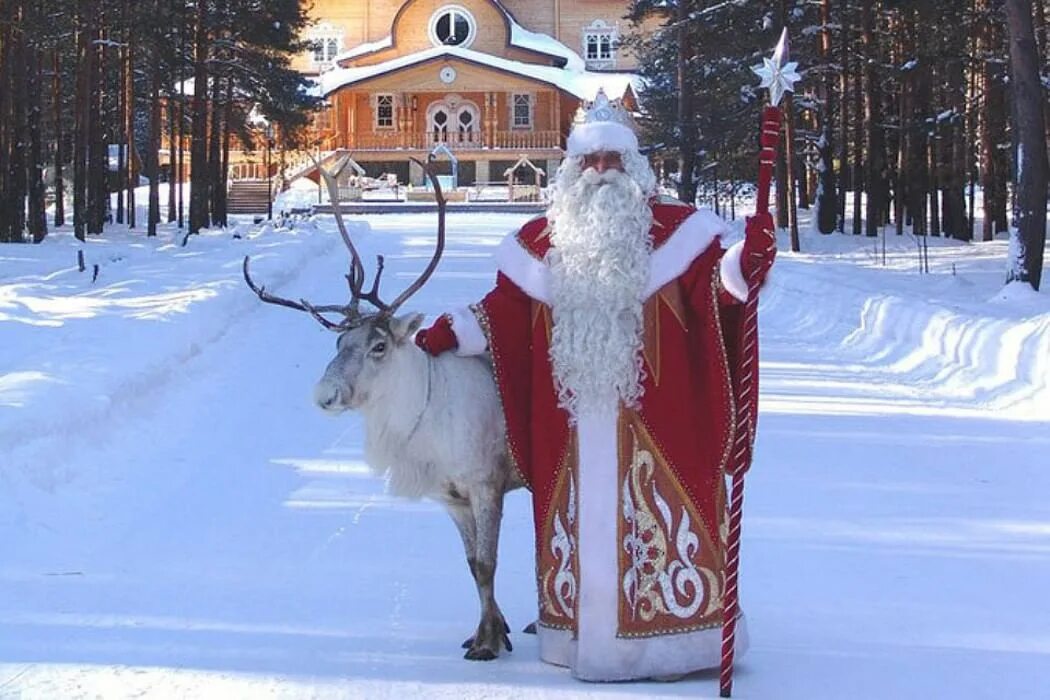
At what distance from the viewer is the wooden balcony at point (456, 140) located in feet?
257

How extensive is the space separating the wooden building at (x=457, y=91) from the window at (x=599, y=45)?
800 mm

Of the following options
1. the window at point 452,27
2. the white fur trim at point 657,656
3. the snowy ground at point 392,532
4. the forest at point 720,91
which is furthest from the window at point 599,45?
the white fur trim at point 657,656

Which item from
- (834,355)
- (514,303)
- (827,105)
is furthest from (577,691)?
(827,105)

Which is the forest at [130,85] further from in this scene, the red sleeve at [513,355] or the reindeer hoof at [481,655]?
the reindeer hoof at [481,655]

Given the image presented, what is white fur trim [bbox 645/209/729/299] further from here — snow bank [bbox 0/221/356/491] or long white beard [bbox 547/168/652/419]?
snow bank [bbox 0/221/356/491]

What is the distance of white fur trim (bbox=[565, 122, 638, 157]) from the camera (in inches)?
231

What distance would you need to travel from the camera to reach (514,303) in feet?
20.2

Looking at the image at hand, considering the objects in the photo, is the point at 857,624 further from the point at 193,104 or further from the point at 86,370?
the point at 193,104

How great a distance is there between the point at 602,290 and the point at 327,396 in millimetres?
1186

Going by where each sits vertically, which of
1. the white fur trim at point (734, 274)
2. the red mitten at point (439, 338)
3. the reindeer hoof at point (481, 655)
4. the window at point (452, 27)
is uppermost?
the window at point (452, 27)

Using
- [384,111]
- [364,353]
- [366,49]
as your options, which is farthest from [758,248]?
[366,49]

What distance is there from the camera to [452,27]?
84.1 metres

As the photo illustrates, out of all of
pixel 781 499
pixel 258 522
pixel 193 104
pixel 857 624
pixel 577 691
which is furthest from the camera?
pixel 193 104

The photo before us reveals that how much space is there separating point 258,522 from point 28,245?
2721cm
